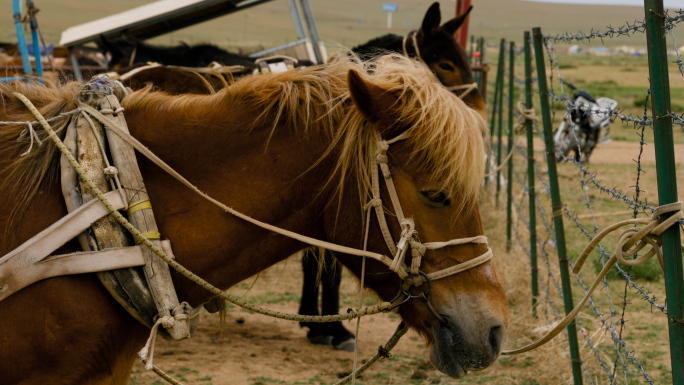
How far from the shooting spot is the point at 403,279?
1.90m

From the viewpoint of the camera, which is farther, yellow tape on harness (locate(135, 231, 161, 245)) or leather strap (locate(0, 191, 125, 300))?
yellow tape on harness (locate(135, 231, 161, 245))

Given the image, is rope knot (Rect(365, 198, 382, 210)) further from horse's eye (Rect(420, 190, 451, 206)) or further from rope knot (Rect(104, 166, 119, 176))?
rope knot (Rect(104, 166, 119, 176))

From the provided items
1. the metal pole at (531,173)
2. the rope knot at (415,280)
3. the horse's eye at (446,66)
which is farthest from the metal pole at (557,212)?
the horse's eye at (446,66)

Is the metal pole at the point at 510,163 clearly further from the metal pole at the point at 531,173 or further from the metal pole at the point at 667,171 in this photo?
the metal pole at the point at 667,171

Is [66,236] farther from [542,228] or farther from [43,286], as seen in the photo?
[542,228]

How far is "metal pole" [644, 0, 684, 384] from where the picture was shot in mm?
1673

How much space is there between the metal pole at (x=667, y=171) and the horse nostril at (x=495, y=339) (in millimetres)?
483

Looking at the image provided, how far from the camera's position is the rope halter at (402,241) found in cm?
185

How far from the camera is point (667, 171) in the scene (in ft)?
5.51

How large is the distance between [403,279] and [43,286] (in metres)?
1.08

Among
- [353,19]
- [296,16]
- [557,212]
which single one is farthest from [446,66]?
[353,19]

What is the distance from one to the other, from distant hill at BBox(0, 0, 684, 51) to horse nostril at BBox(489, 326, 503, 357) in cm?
4266

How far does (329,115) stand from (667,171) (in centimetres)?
102

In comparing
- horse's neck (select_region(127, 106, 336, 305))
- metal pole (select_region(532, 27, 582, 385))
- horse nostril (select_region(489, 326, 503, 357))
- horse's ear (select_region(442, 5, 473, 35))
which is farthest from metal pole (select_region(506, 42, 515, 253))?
horse's neck (select_region(127, 106, 336, 305))
